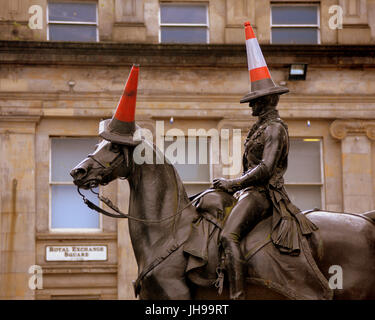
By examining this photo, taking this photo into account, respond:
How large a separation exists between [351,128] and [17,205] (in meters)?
8.78

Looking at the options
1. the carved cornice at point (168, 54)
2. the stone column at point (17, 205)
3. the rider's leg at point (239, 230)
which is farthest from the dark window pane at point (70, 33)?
the rider's leg at point (239, 230)

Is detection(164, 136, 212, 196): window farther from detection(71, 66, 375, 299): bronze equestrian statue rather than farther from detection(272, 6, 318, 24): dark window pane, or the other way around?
detection(71, 66, 375, 299): bronze equestrian statue

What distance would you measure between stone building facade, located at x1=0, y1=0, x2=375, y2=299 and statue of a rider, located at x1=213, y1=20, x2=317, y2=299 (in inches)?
526

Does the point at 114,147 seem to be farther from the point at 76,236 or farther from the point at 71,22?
the point at 71,22

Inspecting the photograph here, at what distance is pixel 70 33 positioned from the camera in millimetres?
23375

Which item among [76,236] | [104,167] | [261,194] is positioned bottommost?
[76,236]

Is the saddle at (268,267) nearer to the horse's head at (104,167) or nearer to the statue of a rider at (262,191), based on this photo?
the statue of a rider at (262,191)

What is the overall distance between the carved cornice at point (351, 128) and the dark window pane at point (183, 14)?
14.6 ft

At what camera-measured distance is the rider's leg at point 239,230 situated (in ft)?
27.9

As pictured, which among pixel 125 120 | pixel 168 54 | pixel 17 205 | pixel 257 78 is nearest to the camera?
pixel 125 120

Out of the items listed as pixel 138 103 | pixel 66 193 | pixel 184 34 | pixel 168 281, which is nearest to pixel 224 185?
pixel 168 281

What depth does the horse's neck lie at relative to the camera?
8938 millimetres
